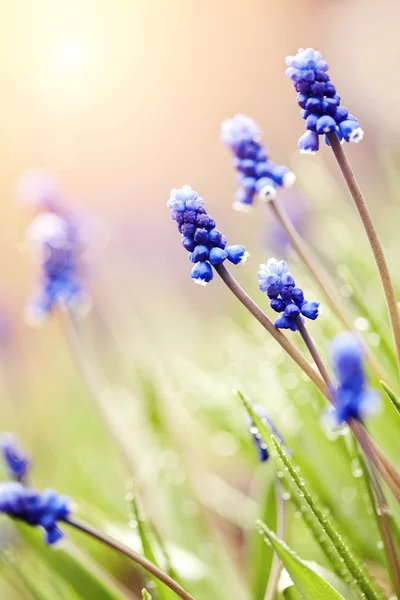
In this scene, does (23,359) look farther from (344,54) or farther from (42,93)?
(344,54)

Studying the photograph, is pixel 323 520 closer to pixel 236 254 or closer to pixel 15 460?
pixel 236 254

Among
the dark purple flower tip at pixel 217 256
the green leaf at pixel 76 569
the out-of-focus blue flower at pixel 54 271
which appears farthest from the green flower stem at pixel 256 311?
the out-of-focus blue flower at pixel 54 271

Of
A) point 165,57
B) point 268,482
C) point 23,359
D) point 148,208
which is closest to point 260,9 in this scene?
point 165,57

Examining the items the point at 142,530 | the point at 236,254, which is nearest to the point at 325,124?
the point at 236,254

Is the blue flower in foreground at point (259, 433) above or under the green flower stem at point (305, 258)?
under

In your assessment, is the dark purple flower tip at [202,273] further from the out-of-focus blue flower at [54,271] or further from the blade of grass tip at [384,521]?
the out-of-focus blue flower at [54,271]

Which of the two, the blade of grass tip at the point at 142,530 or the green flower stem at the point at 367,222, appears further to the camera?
the blade of grass tip at the point at 142,530
